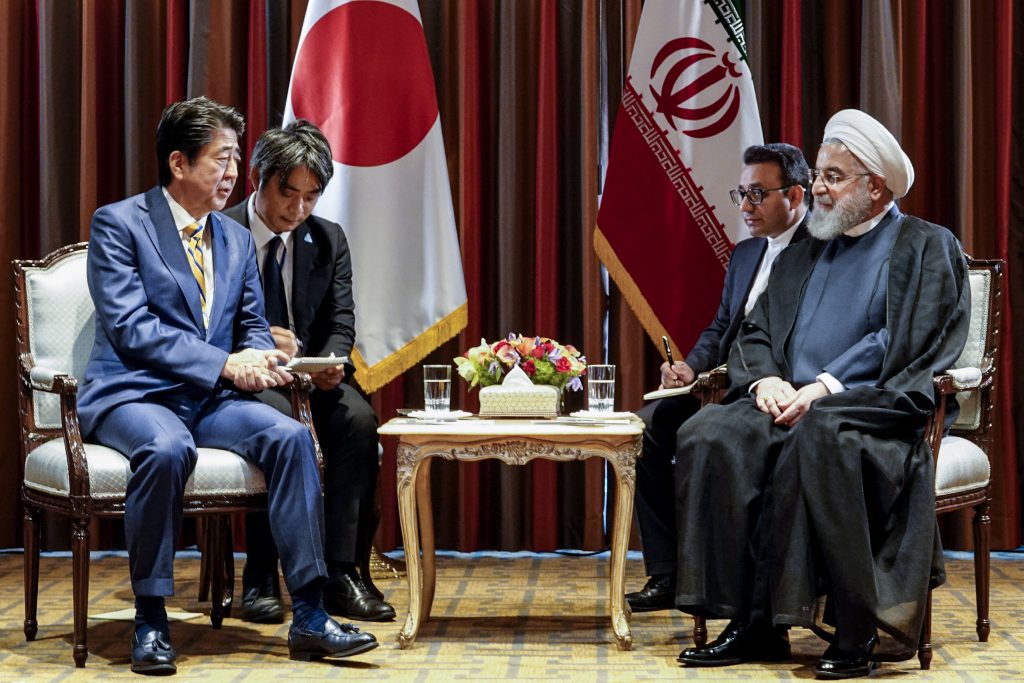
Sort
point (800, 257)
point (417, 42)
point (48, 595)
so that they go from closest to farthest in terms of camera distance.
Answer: point (800, 257) < point (48, 595) < point (417, 42)

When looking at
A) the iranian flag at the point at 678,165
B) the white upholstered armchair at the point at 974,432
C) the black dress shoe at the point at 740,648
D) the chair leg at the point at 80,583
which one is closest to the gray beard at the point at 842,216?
the white upholstered armchair at the point at 974,432

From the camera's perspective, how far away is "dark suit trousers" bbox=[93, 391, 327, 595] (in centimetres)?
341

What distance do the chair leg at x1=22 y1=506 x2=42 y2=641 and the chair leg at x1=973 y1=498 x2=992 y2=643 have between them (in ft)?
9.57

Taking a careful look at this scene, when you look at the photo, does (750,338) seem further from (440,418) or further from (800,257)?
(440,418)

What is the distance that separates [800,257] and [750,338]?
0.33m

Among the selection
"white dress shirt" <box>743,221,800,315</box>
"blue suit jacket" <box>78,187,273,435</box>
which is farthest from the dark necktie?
"white dress shirt" <box>743,221,800,315</box>

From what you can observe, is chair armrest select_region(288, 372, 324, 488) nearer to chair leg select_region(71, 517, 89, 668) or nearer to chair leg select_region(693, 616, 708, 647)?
chair leg select_region(71, 517, 89, 668)

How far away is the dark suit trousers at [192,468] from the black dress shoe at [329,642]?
0.48 ft

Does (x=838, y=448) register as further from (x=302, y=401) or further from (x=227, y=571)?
(x=227, y=571)

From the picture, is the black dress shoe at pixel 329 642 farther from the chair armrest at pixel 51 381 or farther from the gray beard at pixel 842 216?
the gray beard at pixel 842 216

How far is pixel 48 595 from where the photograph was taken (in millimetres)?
4562

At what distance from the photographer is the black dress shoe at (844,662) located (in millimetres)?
3344

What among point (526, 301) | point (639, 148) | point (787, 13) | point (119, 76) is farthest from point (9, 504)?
point (787, 13)

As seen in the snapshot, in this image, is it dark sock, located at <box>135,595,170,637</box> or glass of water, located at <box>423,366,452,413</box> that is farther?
glass of water, located at <box>423,366,452,413</box>
